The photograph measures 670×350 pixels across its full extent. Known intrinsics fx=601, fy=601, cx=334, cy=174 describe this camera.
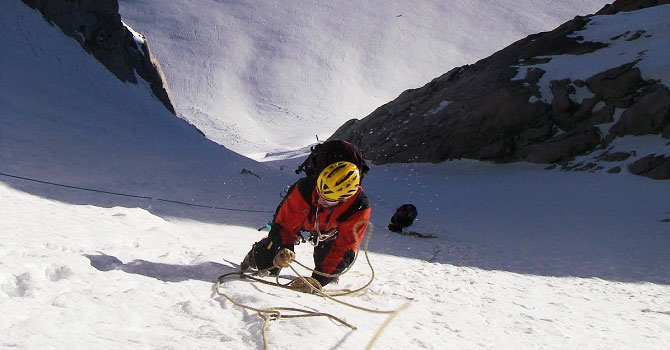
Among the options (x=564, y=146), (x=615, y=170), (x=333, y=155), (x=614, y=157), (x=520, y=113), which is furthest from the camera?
(x=520, y=113)

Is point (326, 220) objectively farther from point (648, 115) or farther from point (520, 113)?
point (520, 113)

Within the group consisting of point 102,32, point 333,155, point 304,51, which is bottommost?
point 333,155

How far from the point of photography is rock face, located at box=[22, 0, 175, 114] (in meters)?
19.0

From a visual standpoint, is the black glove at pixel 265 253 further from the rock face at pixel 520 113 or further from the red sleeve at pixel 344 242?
the rock face at pixel 520 113

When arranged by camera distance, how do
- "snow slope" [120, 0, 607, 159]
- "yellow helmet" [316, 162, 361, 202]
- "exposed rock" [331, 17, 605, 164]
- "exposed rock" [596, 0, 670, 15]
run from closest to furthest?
"yellow helmet" [316, 162, 361, 202]
"exposed rock" [331, 17, 605, 164]
"exposed rock" [596, 0, 670, 15]
"snow slope" [120, 0, 607, 159]

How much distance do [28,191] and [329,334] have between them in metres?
7.14

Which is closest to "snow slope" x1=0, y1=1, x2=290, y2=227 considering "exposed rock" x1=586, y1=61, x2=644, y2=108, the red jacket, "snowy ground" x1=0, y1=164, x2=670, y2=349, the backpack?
"snowy ground" x1=0, y1=164, x2=670, y2=349

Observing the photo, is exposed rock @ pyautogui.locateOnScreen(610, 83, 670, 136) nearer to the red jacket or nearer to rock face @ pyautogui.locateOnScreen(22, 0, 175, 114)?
rock face @ pyautogui.locateOnScreen(22, 0, 175, 114)

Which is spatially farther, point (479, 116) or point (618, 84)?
point (479, 116)

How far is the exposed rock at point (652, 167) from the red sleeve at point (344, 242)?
16756 millimetres

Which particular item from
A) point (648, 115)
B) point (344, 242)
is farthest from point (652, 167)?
point (344, 242)

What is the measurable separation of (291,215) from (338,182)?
0.58 m

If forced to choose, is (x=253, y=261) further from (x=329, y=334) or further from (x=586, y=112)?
(x=586, y=112)

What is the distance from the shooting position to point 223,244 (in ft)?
24.0
